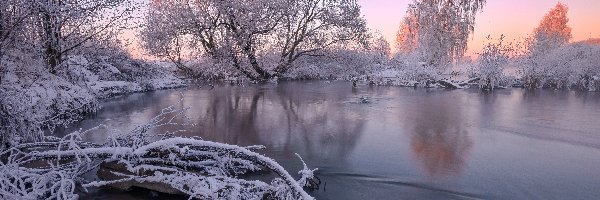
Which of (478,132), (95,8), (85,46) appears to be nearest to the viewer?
(478,132)

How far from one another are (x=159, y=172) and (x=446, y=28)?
31.8 m

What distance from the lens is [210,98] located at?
1895cm

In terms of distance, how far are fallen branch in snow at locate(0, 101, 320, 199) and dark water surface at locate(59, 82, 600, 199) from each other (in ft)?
3.84

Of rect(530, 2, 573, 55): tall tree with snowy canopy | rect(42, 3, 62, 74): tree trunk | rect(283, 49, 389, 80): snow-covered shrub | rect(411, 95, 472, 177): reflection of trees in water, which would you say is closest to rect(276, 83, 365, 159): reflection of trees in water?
rect(411, 95, 472, 177): reflection of trees in water

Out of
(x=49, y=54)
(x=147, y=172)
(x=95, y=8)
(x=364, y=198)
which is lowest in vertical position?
(x=364, y=198)

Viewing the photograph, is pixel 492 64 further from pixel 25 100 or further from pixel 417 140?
pixel 25 100

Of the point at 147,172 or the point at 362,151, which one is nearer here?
the point at 147,172

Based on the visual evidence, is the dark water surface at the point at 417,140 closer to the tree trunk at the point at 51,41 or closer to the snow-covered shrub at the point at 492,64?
the tree trunk at the point at 51,41

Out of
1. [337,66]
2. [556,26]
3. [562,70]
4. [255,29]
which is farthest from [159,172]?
[556,26]

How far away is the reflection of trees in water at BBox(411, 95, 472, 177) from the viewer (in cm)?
760

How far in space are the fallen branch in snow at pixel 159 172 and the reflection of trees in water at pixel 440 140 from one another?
2636 millimetres

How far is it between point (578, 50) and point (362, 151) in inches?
1077

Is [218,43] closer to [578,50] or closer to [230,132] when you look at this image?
[230,132]

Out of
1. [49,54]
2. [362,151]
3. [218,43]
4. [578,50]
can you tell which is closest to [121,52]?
[218,43]
